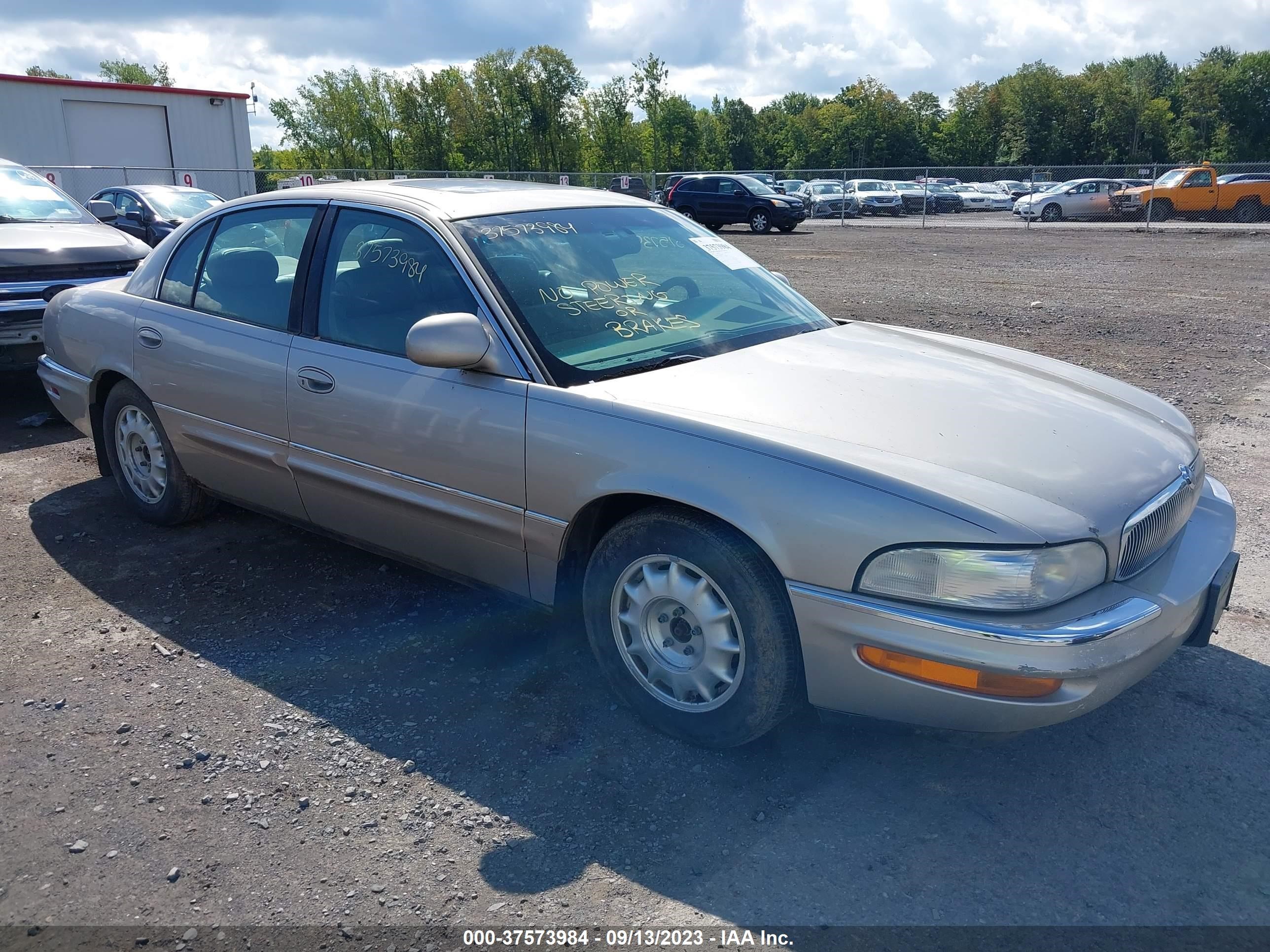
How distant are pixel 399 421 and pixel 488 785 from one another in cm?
128

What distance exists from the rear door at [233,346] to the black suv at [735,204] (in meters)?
24.7

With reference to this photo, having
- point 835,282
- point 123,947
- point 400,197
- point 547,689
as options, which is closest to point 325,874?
point 123,947

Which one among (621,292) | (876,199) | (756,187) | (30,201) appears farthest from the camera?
(876,199)

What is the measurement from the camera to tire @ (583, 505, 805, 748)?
2.79 m

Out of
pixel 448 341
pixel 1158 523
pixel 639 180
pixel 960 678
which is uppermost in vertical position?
pixel 639 180

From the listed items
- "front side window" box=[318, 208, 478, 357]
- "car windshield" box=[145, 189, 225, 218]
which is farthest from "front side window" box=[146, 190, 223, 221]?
"front side window" box=[318, 208, 478, 357]

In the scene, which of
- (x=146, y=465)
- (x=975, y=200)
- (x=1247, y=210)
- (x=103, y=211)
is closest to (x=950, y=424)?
(x=146, y=465)

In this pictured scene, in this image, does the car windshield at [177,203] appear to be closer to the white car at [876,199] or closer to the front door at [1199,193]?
the front door at [1199,193]

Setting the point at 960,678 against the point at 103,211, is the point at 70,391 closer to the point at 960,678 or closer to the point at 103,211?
the point at 960,678

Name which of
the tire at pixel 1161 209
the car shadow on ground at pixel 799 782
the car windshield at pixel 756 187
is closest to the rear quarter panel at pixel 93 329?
the car shadow on ground at pixel 799 782

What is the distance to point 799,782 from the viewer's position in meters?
2.94

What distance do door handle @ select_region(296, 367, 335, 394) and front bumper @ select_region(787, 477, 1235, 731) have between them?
6.39 feet

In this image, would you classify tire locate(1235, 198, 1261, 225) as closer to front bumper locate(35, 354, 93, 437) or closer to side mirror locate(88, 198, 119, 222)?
side mirror locate(88, 198, 119, 222)

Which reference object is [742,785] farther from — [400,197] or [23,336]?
[23,336]
